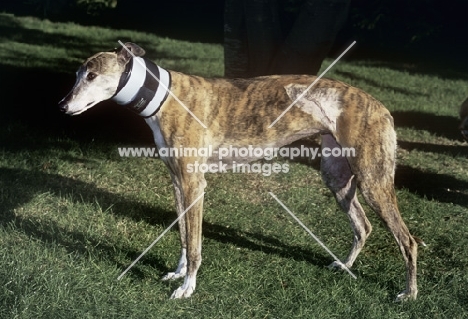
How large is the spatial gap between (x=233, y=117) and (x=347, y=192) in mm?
1133

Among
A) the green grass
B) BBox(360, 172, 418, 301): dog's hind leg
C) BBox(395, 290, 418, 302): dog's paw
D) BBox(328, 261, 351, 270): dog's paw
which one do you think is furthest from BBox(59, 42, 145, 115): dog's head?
BBox(395, 290, 418, 302): dog's paw

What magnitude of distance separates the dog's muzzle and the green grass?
126cm

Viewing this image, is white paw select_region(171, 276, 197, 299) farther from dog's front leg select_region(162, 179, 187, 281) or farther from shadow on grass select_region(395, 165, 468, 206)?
shadow on grass select_region(395, 165, 468, 206)

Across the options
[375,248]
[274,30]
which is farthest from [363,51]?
[375,248]

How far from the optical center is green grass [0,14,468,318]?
4691 millimetres

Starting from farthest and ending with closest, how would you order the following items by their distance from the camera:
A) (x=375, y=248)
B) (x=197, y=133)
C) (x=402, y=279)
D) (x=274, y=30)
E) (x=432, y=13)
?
1. (x=432, y=13)
2. (x=274, y=30)
3. (x=375, y=248)
4. (x=402, y=279)
5. (x=197, y=133)

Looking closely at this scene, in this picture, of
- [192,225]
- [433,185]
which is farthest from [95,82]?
[433,185]

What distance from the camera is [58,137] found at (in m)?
8.41

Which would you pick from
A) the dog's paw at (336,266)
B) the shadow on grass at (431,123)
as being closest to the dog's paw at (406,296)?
the dog's paw at (336,266)

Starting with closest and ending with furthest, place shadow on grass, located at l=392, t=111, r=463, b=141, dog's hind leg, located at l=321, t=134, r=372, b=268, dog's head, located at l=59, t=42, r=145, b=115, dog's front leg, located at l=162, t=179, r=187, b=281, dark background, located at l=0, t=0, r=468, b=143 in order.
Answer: dog's head, located at l=59, t=42, r=145, b=115 < dog's front leg, located at l=162, t=179, r=187, b=281 < dog's hind leg, located at l=321, t=134, r=372, b=268 < dark background, located at l=0, t=0, r=468, b=143 < shadow on grass, located at l=392, t=111, r=463, b=141

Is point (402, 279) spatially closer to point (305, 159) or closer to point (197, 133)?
point (197, 133)

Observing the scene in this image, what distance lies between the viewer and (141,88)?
458 cm

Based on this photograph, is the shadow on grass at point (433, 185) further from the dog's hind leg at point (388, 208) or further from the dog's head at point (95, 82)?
the dog's head at point (95, 82)

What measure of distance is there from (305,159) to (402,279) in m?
3.12
